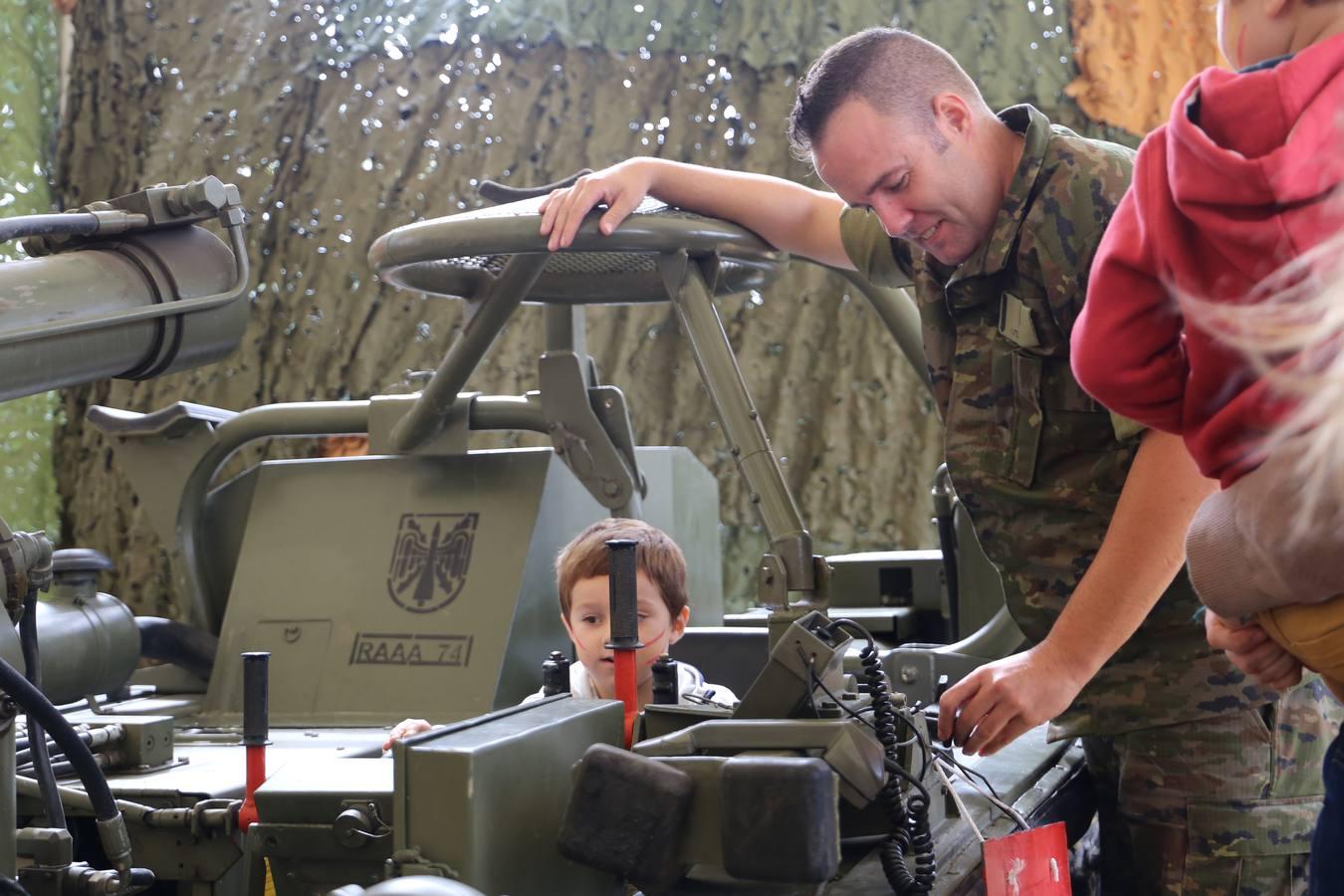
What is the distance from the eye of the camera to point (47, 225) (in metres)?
1.60

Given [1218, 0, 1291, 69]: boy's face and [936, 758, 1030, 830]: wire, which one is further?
[936, 758, 1030, 830]: wire

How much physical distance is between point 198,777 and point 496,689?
0.64m

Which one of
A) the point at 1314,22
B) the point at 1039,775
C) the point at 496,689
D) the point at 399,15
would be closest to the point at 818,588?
the point at 1039,775

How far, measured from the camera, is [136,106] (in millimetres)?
7715

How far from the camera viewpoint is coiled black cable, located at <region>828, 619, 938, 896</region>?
4.51 feet

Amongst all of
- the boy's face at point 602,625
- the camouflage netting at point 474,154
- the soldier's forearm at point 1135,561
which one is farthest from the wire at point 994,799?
the camouflage netting at point 474,154

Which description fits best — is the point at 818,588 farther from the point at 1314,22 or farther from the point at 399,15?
the point at 399,15

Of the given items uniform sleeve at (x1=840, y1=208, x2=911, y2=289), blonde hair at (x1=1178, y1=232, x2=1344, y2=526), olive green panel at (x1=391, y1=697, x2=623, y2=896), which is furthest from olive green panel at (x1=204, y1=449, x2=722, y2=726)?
blonde hair at (x1=1178, y1=232, x2=1344, y2=526)

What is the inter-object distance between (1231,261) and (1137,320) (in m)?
0.11

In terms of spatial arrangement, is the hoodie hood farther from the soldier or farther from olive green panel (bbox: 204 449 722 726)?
olive green panel (bbox: 204 449 722 726)

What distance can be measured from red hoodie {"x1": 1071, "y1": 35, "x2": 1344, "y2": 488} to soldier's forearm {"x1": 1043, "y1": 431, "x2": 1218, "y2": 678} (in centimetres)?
43

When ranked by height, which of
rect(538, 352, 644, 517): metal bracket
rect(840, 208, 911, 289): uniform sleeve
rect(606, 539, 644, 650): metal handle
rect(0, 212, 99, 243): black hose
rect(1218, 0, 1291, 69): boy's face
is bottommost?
rect(606, 539, 644, 650): metal handle

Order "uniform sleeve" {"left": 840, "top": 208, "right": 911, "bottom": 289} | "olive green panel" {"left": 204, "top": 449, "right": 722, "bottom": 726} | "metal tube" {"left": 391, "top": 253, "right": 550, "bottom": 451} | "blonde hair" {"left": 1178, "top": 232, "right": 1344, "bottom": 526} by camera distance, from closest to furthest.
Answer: "blonde hair" {"left": 1178, "top": 232, "right": 1344, "bottom": 526}, "uniform sleeve" {"left": 840, "top": 208, "right": 911, "bottom": 289}, "metal tube" {"left": 391, "top": 253, "right": 550, "bottom": 451}, "olive green panel" {"left": 204, "top": 449, "right": 722, "bottom": 726}

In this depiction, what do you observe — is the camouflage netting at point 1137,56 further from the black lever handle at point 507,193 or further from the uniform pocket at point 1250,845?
the uniform pocket at point 1250,845
